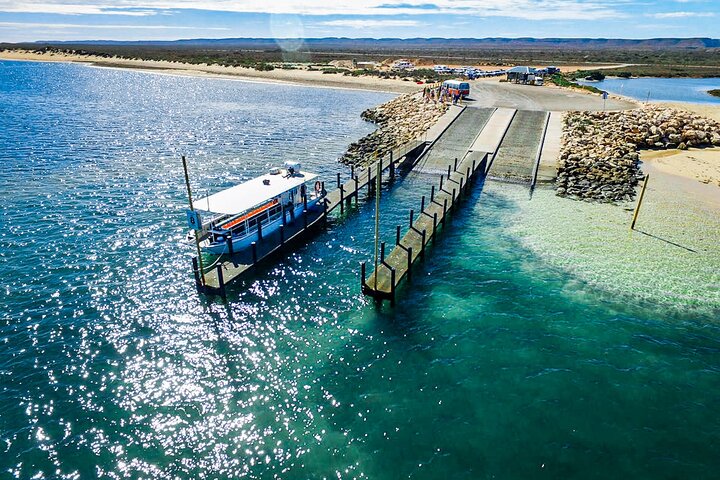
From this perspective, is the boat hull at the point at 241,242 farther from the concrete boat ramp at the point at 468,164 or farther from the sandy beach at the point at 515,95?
the sandy beach at the point at 515,95

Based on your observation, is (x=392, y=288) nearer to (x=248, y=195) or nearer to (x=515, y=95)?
(x=248, y=195)

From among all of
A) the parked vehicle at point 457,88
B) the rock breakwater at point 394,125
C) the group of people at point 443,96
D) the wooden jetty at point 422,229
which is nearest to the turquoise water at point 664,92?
the parked vehicle at point 457,88

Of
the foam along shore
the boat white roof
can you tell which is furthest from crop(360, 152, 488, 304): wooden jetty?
the foam along shore

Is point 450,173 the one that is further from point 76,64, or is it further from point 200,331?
point 76,64

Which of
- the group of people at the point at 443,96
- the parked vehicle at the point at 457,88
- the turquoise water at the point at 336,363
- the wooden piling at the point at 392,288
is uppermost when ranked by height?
the parked vehicle at the point at 457,88

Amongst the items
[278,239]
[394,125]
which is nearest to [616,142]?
[394,125]

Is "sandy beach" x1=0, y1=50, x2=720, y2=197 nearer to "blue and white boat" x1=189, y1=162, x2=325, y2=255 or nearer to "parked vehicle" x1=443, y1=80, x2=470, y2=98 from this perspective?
"parked vehicle" x1=443, y1=80, x2=470, y2=98
